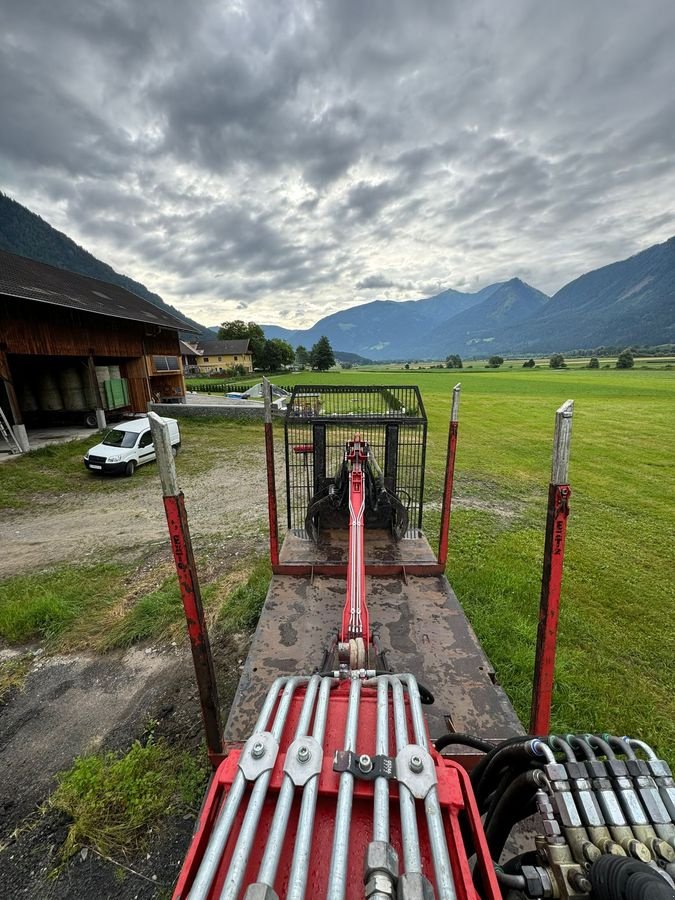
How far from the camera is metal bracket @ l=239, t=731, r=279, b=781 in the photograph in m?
1.50

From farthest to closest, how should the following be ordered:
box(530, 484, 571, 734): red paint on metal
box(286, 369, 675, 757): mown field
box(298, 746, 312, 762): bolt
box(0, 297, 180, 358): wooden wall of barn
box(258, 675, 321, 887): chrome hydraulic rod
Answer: box(0, 297, 180, 358): wooden wall of barn
box(286, 369, 675, 757): mown field
box(530, 484, 571, 734): red paint on metal
box(298, 746, 312, 762): bolt
box(258, 675, 321, 887): chrome hydraulic rod

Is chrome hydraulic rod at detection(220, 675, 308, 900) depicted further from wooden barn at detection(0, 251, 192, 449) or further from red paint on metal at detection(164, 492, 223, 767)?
wooden barn at detection(0, 251, 192, 449)

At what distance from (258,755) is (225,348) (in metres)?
79.3

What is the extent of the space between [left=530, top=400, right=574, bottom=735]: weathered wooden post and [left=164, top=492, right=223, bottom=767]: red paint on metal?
7.61ft

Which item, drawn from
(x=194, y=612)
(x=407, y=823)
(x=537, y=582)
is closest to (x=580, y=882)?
(x=407, y=823)

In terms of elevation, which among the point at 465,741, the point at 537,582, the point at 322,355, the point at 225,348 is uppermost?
the point at 225,348

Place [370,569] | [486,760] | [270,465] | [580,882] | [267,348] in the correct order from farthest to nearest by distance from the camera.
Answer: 1. [267,348]
2. [370,569]
3. [270,465]
4. [486,760]
5. [580,882]

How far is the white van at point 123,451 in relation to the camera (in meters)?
12.8

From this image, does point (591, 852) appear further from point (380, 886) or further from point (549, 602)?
point (549, 602)

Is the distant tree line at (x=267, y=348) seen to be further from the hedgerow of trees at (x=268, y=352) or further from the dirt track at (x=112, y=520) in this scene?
the dirt track at (x=112, y=520)

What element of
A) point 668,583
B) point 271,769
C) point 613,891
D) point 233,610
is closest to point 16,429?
point 233,610

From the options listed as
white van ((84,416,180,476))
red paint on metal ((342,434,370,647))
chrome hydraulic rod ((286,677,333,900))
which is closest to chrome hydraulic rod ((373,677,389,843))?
chrome hydraulic rod ((286,677,333,900))

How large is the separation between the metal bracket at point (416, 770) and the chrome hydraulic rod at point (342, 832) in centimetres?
19

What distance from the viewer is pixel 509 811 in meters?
1.85
